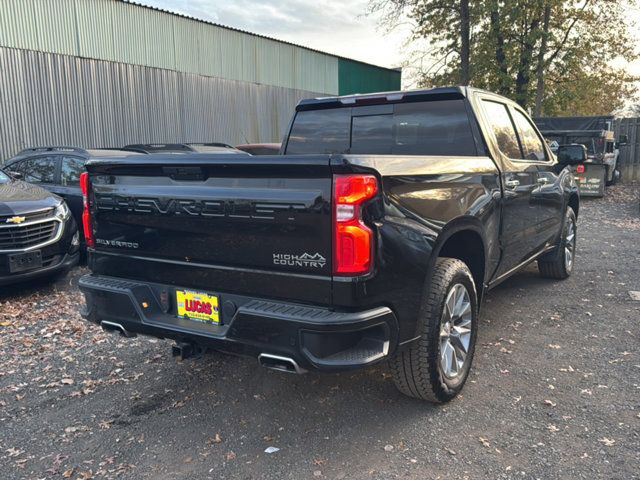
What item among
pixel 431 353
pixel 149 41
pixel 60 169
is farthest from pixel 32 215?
pixel 149 41

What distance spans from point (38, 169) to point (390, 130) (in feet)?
19.6

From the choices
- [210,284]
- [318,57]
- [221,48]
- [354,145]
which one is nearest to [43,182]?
[354,145]

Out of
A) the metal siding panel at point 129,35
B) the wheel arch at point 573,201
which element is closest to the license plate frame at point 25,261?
the wheel arch at point 573,201

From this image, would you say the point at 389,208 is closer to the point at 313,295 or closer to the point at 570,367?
the point at 313,295

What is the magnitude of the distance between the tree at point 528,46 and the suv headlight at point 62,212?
57.5 feet

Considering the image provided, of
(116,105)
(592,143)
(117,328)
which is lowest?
(117,328)

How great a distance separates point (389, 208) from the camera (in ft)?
8.98

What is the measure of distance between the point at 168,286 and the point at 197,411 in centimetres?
88

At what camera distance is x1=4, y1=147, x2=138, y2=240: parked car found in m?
7.51

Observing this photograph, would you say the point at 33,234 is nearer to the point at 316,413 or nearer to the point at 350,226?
the point at 316,413

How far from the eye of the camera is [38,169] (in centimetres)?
802

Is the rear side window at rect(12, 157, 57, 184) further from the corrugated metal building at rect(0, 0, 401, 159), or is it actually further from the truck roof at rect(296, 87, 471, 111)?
the corrugated metal building at rect(0, 0, 401, 159)

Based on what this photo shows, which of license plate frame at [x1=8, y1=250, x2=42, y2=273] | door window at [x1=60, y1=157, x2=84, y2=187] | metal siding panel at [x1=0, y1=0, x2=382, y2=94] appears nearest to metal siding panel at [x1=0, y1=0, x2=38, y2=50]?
metal siding panel at [x1=0, y1=0, x2=382, y2=94]

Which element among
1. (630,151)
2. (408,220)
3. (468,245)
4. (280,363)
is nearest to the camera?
(280,363)
